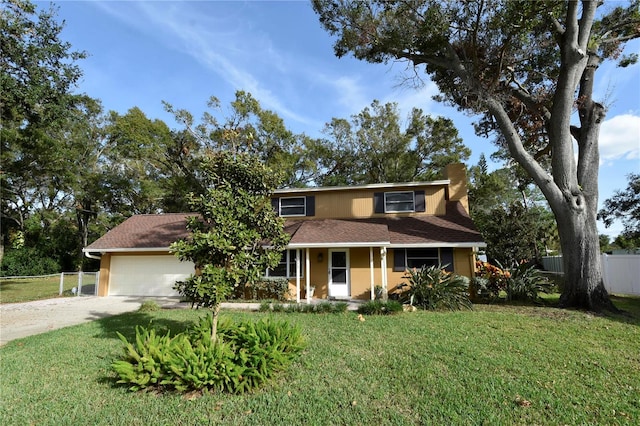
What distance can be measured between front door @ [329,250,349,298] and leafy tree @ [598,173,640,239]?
49.9ft

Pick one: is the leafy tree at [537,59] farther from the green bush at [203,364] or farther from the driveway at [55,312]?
the driveway at [55,312]

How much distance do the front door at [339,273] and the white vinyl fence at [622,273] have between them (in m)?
10.8

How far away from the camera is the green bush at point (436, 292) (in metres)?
10.1

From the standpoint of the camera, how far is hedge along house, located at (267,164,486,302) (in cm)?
1220

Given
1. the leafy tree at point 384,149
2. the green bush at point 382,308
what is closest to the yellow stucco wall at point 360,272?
the green bush at point 382,308

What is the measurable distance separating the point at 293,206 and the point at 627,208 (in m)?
17.3

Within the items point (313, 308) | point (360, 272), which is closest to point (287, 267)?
point (360, 272)

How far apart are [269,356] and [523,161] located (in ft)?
35.9

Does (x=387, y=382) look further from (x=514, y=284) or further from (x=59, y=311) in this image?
(x=59, y=311)

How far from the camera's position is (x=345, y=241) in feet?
39.4

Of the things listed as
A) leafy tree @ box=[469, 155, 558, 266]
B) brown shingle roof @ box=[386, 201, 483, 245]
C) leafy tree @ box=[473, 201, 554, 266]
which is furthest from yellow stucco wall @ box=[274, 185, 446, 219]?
leafy tree @ box=[473, 201, 554, 266]

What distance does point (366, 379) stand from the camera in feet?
15.3

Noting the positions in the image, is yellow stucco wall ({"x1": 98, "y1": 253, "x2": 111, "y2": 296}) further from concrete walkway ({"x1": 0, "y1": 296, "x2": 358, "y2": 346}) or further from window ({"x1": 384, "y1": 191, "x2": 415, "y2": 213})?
window ({"x1": 384, "y1": 191, "x2": 415, "y2": 213})

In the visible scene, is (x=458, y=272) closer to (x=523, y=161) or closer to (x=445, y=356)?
(x=523, y=161)
